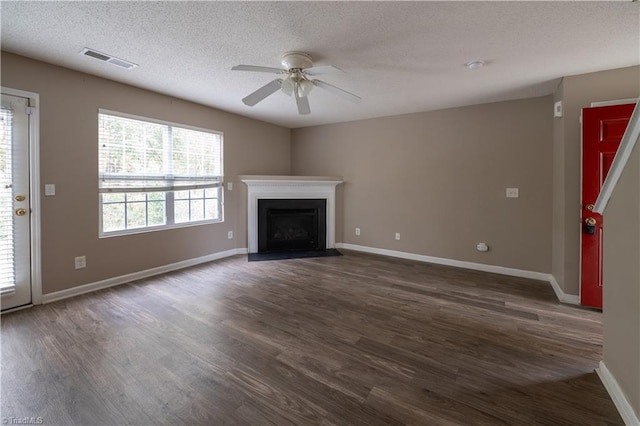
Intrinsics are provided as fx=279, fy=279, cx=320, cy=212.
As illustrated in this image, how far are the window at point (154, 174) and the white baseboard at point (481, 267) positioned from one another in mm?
2799

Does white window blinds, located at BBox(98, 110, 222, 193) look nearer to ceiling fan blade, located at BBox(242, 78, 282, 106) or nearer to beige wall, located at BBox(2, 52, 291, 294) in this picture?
beige wall, located at BBox(2, 52, 291, 294)

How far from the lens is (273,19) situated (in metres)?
2.01

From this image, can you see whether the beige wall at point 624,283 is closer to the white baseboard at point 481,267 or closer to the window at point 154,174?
the white baseboard at point 481,267

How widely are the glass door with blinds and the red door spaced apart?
5501 millimetres

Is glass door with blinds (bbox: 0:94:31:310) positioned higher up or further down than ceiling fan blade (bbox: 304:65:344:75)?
further down

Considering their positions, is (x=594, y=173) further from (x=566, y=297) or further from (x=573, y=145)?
(x=566, y=297)

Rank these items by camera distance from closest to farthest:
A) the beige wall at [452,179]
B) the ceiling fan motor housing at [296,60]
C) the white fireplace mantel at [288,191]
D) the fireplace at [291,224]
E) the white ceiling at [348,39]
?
1. the white ceiling at [348,39]
2. the ceiling fan motor housing at [296,60]
3. the beige wall at [452,179]
4. the white fireplace mantel at [288,191]
5. the fireplace at [291,224]

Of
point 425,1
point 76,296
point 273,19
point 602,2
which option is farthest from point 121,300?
point 602,2

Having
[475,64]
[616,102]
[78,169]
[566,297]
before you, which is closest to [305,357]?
[566,297]

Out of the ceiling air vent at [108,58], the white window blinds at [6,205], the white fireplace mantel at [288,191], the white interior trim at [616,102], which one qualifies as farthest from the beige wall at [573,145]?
the white window blinds at [6,205]

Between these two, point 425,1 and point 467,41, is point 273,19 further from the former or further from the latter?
point 467,41

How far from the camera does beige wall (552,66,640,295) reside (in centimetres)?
281


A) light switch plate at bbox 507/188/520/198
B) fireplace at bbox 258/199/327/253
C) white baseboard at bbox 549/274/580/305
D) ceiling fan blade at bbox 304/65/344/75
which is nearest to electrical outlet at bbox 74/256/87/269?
fireplace at bbox 258/199/327/253

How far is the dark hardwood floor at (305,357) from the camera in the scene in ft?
4.95
